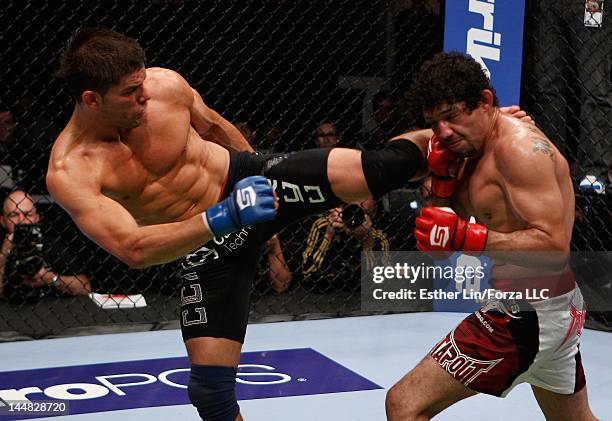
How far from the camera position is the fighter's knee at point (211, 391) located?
216 centimetres

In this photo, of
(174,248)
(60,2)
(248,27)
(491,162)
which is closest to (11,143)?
(60,2)

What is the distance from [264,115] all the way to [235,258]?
251 centimetres

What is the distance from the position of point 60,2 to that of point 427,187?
7.01ft

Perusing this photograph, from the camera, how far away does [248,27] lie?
465cm

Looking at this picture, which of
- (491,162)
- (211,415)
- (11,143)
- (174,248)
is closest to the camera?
(174,248)

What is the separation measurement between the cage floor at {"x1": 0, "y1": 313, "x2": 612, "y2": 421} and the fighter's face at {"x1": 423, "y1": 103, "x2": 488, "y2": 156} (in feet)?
3.98

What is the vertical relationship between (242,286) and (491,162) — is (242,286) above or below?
below

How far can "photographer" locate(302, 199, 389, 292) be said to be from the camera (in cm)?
434

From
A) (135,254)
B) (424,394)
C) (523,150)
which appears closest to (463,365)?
(424,394)

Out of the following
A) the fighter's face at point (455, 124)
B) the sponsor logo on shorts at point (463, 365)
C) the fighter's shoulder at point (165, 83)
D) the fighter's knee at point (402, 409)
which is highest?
the fighter's shoulder at point (165, 83)

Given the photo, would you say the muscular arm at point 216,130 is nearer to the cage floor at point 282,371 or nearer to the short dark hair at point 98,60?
the short dark hair at point 98,60

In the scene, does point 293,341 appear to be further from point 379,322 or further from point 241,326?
point 241,326

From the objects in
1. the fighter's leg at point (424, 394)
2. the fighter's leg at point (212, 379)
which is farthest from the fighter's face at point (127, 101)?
the fighter's leg at point (424, 394)

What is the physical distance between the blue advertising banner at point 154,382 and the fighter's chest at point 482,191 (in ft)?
4.26
